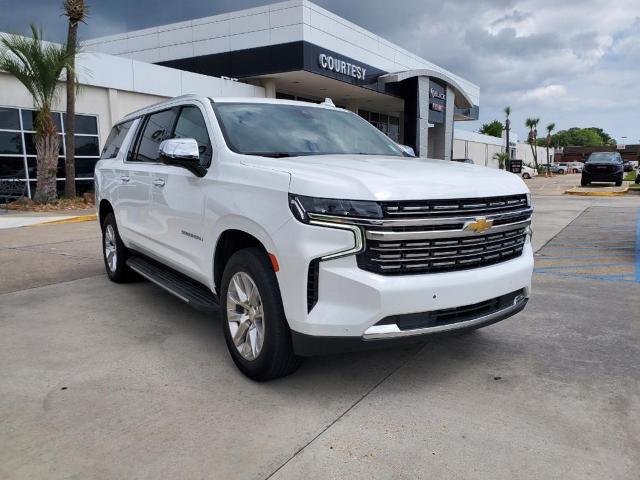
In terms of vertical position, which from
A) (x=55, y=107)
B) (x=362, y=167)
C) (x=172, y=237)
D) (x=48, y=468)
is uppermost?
(x=55, y=107)

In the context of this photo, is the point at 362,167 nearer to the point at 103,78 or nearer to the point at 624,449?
the point at 624,449

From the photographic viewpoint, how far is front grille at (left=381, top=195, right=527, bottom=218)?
2.98 m

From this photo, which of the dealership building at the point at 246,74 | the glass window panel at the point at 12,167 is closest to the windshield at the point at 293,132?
the dealership building at the point at 246,74

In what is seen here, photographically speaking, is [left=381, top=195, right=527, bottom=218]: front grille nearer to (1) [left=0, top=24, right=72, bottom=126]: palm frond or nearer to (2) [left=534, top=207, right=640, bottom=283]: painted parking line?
(2) [left=534, top=207, right=640, bottom=283]: painted parking line

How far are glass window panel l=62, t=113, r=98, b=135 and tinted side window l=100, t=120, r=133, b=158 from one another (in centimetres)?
1315

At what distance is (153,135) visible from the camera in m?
5.26

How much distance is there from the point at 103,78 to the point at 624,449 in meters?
19.4

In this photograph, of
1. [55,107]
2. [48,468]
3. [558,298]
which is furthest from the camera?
[55,107]

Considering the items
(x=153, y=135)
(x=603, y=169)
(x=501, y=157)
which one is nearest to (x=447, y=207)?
(x=153, y=135)

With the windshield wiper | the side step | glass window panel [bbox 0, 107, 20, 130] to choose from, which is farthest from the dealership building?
the windshield wiper

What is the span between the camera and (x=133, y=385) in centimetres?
350

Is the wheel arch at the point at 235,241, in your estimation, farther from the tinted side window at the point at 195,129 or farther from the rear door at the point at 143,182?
the rear door at the point at 143,182

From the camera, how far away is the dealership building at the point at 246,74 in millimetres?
18109

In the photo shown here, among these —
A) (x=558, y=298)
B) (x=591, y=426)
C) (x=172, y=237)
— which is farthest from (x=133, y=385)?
(x=558, y=298)
